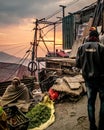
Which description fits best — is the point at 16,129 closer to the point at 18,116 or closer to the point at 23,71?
the point at 18,116

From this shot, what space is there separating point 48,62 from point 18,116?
1083cm

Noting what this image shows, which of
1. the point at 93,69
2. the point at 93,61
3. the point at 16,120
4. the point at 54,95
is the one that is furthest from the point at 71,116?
the point at 93,61

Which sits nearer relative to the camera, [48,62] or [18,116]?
[18,116]

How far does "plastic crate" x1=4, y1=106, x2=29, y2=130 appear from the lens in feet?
19.2

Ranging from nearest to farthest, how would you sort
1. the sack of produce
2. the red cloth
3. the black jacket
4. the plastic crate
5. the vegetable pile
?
the black jacket, the plastic crate, the sack of produce, the vegetable pile, the red cloth

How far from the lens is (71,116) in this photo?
720cm

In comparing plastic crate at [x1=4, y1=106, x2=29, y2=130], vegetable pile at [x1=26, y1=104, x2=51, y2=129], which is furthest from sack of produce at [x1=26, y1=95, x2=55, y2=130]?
plastic crate at [x1=4, y1=106, x2=29, y2=130]

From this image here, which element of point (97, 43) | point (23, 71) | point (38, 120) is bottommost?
point (23, 71)

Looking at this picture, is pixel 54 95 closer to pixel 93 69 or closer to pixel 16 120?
pixel 16 120

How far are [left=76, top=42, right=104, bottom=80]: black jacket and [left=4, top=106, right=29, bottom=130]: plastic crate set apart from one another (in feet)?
6.28

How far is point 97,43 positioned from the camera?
5488 mm

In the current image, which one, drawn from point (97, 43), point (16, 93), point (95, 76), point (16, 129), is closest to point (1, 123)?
point (16, 129)

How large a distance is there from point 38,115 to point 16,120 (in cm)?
104

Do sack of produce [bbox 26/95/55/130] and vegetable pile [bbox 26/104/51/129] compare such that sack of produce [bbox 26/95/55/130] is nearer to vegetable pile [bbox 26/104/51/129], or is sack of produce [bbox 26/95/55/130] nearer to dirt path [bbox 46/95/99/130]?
vegetable pile [bbox 26/104/51/129]
